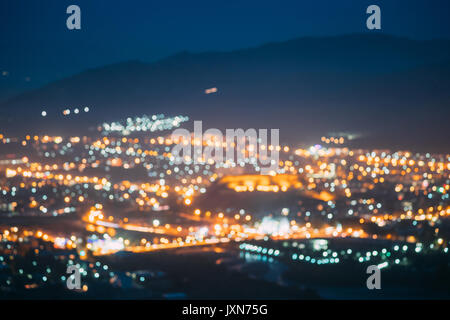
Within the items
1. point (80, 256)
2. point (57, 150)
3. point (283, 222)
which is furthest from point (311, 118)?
point (80, 256)

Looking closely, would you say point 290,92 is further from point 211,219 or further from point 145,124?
point 211,219

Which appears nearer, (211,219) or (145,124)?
(211,219)

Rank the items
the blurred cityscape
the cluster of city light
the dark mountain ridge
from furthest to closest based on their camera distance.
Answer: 1. the cluster of city light
2. the dark mountain ridge
3. the blurred cityscape

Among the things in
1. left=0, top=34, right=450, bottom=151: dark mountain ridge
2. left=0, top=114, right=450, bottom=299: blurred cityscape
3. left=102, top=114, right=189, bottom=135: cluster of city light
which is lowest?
left=0, top=114, right=450, bottom=299: blurred cityscape

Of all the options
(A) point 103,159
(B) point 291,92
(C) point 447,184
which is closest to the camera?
(C) point 447,184

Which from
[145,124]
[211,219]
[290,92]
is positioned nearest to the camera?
[211,219]

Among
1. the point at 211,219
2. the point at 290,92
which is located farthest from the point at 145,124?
the point at 290,92

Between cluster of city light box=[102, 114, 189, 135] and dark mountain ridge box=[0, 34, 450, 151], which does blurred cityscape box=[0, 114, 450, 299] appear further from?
dark mountain ridge box=[0, 34, 450, 151]

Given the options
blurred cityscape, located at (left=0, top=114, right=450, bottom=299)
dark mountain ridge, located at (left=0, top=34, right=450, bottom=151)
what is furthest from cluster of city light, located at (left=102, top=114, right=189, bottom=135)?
dark mountain ridge, located at (left=0, top=34, right=450, bottom=151)

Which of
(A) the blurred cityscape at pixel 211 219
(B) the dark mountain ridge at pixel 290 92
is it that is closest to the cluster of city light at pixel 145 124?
(A) the blurred cityscape at pixel 211 219
